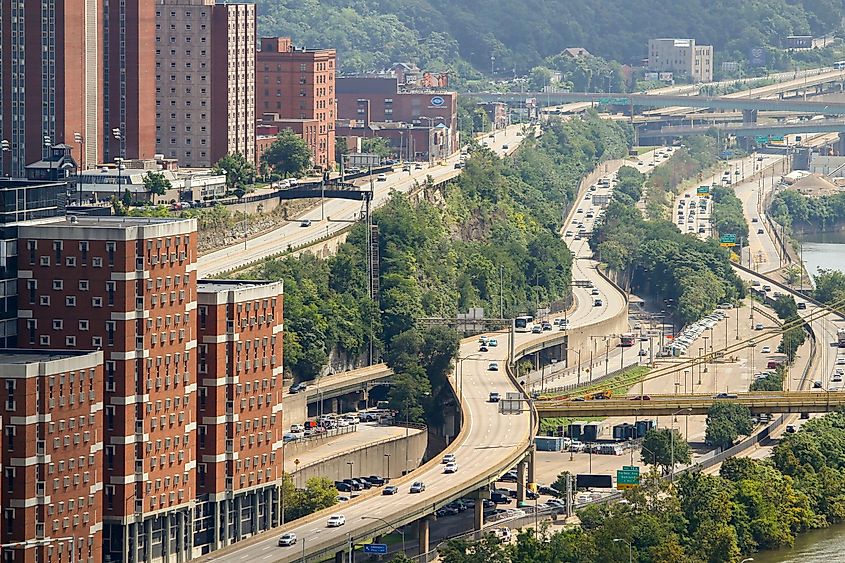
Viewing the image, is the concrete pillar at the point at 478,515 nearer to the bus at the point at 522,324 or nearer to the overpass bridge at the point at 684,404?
the overpass bridge at the point at 684,404

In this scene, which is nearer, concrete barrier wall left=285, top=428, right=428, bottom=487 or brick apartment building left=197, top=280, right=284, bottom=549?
brick apartment building left=197, top=280, right=284, bottom=549

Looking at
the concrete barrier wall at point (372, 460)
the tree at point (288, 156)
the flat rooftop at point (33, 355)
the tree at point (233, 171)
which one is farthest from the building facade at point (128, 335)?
the tree at point (288, 156)

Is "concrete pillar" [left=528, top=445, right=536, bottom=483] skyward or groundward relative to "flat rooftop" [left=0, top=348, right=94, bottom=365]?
groundward

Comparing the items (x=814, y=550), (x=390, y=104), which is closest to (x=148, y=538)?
(x=814, y=550)

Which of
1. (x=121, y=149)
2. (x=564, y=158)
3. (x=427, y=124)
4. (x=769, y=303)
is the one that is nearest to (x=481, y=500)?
(x=121, y=149)

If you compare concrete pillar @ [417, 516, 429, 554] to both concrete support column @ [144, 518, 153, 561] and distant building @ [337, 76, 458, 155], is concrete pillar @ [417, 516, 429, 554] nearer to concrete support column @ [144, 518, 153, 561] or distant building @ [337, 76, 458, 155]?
concrete support column @ [144, 518, 153, 561]

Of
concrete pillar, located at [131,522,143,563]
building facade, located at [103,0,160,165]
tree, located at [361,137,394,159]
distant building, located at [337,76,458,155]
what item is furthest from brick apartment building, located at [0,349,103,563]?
distant building, located at [337,76,458,155]

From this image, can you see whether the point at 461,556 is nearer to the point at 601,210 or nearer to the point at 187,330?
the point at 187,330
